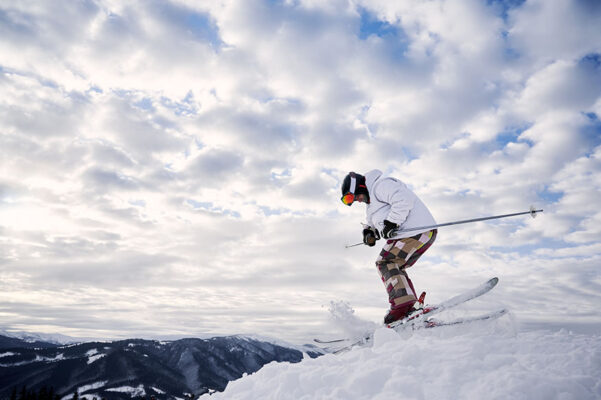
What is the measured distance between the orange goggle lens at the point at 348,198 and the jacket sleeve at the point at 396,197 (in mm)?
452

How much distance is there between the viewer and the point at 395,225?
5781 mm

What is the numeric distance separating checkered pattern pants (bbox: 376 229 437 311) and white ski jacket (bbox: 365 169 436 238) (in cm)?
17

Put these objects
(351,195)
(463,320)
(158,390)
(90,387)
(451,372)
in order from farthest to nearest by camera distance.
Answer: (158,390) → (90,387) → (351,195) → (463,320) → (451,372)

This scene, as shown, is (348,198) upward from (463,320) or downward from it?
upward

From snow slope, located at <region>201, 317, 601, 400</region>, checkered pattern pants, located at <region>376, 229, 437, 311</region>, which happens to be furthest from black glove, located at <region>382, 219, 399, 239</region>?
snow slope, located at <region>201, 317, 601, 400</region>

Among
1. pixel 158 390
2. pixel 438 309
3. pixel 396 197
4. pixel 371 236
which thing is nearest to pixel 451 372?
pixel 438 309

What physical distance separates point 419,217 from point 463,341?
8.65ft

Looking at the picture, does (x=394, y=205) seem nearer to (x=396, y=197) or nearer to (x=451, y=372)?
(x=396, y=197)

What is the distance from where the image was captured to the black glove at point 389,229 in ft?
19.0

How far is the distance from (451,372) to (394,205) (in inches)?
121

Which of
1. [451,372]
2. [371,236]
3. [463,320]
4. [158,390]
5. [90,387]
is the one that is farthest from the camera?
[158,390]

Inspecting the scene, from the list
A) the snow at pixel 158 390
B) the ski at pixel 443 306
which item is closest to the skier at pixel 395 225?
the ski at pixel 443 306

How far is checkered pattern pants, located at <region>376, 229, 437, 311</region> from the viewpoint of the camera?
5.84 m

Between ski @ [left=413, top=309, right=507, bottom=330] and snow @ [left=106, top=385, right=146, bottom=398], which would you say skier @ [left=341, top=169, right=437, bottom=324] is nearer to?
ski @ [left=413, top=309, right=507, bottom=330]
